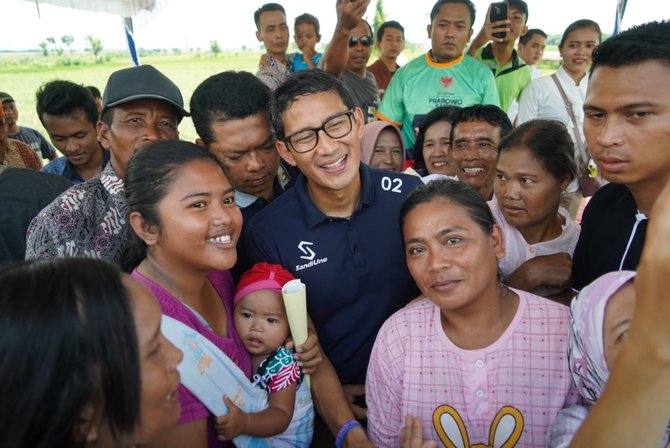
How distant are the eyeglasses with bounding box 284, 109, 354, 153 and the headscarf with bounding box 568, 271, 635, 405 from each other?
1.16 meters

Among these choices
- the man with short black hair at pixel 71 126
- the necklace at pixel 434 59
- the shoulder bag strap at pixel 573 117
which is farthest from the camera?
the necklace at pixel 434 59

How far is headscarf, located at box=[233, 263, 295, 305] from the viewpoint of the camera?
6.20 feet

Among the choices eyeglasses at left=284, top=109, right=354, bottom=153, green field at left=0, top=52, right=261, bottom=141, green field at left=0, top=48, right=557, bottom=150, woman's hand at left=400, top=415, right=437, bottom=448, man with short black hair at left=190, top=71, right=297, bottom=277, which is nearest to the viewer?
woman's hand at left=400, top=415, right=437, bottom=448

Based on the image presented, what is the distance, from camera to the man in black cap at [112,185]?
185 centimetres

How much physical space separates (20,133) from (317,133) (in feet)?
18.2

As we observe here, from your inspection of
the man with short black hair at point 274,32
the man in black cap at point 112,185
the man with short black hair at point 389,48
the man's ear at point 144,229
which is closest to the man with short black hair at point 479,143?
the man in black cap at point 112,185

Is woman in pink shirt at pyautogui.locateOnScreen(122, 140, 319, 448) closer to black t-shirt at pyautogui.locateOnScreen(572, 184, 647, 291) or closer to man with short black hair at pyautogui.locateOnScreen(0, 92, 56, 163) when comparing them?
black t-shirt at pyautogui.locateOnScreen(572, 184, 647, 291)

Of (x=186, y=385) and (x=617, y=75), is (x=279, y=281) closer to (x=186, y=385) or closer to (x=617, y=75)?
(x=186, y=385)

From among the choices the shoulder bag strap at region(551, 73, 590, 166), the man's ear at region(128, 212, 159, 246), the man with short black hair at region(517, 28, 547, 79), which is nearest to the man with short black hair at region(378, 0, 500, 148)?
the shoulder bag strap at region(551, 73, 590, 166)

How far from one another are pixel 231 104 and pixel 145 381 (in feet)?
4.93

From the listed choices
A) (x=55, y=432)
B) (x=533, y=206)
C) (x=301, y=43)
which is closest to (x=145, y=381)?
(x=55, y=432)

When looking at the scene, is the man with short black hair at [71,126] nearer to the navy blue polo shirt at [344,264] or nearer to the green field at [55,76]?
the navy blue polo shirt at [344,264]

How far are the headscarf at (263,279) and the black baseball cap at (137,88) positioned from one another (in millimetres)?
995

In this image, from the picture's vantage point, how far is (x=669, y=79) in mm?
1484
